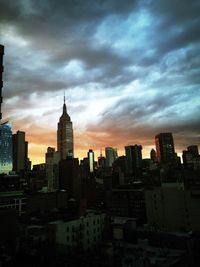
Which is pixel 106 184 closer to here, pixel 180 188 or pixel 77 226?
pixel 180 188

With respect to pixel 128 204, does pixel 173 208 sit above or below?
above

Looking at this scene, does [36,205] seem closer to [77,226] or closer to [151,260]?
[77,226]

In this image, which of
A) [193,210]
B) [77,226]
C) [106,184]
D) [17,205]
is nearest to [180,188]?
[193,210]

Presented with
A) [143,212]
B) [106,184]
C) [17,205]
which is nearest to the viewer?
[143,212]

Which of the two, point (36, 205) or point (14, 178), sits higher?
point (14, 178)

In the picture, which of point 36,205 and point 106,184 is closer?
point 36,205

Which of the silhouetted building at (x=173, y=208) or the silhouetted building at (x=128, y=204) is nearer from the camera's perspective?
the silhouetted building at (x=173, y=208)

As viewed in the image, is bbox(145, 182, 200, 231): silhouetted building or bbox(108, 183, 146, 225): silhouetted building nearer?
bbox(145, 182, 200, 231): silhouetted building

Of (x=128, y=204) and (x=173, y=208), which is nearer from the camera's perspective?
(x=173, y=208)

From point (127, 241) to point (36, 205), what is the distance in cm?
8965

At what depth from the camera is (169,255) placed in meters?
49.3

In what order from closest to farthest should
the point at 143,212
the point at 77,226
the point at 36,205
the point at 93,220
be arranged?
the point at 77,226, the point at 93,220, the point at 143,212, the point at 36,205

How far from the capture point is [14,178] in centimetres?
14862

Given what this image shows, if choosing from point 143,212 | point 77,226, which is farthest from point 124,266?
point 143,212
